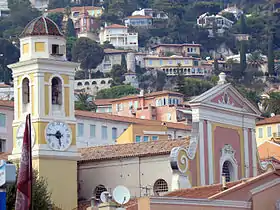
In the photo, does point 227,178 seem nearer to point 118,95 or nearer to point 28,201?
point 28,201

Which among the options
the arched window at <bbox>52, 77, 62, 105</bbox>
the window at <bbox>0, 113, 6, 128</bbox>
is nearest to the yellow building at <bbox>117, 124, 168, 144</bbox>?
the window at <bbox>0, 113, 6, 128</bbox>

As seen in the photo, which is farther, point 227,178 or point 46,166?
point 227,178

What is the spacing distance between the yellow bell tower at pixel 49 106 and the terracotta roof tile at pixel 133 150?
6.53ft

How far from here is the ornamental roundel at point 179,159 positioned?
48156 millimetres

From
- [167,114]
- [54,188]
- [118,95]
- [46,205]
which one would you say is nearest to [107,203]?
[46,205]

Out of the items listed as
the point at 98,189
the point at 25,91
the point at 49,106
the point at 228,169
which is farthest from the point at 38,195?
the point at 228,169

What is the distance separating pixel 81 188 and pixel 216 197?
47.0 feet

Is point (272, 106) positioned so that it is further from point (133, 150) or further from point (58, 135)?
point (58, 135)

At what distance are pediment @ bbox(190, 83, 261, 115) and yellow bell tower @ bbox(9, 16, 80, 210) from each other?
511 cm

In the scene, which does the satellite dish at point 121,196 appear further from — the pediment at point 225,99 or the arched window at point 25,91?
the arched window at point 25,91

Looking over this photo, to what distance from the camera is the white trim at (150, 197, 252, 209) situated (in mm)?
36250

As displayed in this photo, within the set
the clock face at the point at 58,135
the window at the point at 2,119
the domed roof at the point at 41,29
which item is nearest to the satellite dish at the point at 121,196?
the clock face at the point at 58,135

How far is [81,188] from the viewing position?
52.0 meters

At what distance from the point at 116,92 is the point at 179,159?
5752 inches
